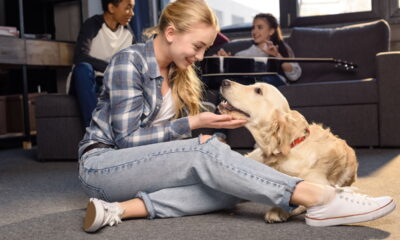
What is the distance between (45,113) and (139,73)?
2005mm

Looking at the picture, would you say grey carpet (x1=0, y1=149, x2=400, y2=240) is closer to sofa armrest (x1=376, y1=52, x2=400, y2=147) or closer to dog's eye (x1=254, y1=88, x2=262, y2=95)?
dog's eye (x1=254, y1=88, x2=262, y2=95)

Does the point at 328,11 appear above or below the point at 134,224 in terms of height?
above

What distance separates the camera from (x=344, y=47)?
12.1ft

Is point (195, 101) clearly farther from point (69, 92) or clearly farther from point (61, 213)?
point (69, 92)

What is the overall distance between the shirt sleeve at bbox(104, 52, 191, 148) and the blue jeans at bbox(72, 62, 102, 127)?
61.1 inches

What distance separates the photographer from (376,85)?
316 centimetres

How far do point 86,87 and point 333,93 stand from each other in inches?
64.6

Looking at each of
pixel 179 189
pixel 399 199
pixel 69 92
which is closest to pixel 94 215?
pixel 179 189

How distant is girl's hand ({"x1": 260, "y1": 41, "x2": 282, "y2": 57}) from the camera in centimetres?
354

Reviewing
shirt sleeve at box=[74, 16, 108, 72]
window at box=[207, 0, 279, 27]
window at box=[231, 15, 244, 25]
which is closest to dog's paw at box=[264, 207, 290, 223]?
shirt sleeve at box=[74, 16, 108, 72]

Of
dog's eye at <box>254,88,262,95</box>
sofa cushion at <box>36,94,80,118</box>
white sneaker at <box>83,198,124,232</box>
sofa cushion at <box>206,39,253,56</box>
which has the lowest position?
white sneaker at <box>83,198,124,232</box>

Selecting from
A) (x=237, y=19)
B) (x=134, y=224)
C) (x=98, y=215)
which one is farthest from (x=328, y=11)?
(x=98, y=215)

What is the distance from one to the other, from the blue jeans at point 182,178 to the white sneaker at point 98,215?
0.31ft

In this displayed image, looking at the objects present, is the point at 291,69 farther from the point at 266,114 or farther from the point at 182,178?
the point at 182,178
